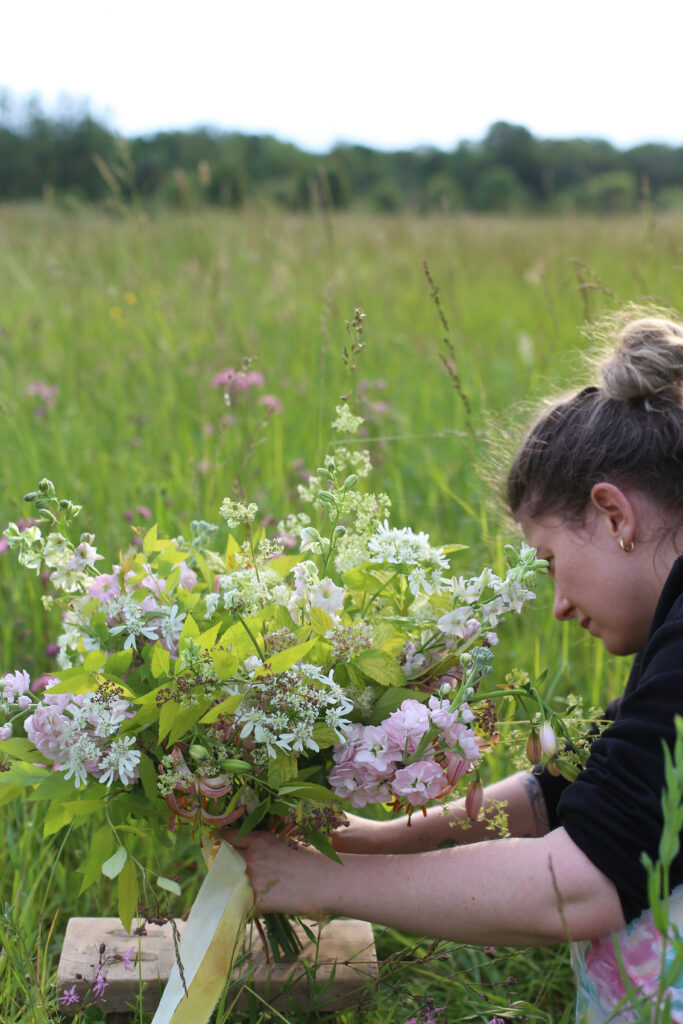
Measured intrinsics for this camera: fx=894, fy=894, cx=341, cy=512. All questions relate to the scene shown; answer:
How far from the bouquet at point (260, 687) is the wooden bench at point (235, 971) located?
0.25m

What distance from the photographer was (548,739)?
1.19 m

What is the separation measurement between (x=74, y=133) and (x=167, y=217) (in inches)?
213

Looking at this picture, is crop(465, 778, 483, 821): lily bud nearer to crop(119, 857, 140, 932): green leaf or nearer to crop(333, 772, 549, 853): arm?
crop(333, 772, 549, 853): arm

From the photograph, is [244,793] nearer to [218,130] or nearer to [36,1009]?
[36,1009]

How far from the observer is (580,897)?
119 cm

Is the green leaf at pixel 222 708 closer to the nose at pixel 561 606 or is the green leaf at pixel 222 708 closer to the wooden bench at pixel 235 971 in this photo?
the wooden bench at pixel 235 971

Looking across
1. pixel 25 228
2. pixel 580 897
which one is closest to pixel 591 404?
pixel 580 897

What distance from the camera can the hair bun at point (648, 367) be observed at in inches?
60.5

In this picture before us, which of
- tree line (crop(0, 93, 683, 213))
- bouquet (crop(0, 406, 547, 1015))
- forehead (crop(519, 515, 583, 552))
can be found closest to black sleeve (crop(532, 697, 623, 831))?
forehead (crop(519, 515, 583, 552))

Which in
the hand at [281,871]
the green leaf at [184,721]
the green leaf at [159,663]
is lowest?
the hand at [281,871]

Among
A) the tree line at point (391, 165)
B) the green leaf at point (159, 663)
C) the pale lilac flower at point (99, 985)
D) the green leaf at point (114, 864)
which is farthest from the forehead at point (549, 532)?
the tree line at point (391, 165)

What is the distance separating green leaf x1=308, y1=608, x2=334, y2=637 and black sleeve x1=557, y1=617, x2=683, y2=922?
16.1 inches

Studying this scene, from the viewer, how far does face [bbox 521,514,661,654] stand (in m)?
1.46

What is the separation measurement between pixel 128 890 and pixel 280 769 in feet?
1.09
